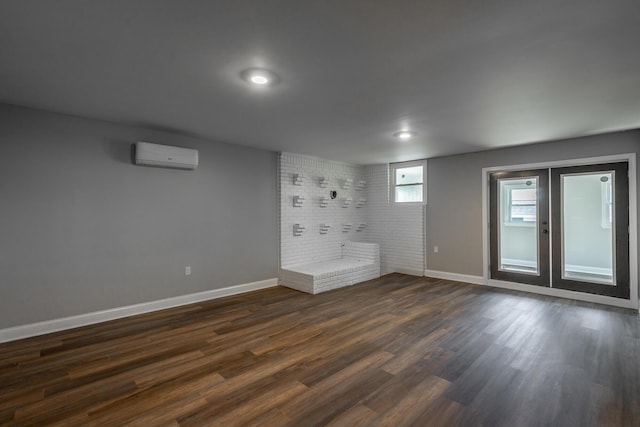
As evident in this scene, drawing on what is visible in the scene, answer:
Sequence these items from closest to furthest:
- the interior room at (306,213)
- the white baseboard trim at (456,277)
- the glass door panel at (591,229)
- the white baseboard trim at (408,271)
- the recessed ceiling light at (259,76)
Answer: the interior room at (306,213)
the recessed ceiling light at (259,76)
the glass door panel at (591,229)
the white baseboard trim at (456,277)
the white baseboard trim at (408,271)

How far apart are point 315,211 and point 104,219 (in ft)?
11.6

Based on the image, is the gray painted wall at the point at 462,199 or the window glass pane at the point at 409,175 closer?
the gray painted wall at the point at 462,199

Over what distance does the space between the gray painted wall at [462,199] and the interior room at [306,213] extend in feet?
0.14

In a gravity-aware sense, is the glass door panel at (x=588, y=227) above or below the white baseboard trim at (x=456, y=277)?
above

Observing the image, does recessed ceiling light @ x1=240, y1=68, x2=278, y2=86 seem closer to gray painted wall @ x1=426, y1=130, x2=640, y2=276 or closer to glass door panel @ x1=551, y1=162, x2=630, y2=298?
gray painted wall @ x1=426, y1=130, x2=640, y2=276

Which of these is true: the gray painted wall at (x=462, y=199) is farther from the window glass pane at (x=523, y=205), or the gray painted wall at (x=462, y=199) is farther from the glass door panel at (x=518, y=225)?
the window glass pane at (x=523, y=205)

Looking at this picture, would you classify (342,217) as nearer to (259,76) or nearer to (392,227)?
(392,227)

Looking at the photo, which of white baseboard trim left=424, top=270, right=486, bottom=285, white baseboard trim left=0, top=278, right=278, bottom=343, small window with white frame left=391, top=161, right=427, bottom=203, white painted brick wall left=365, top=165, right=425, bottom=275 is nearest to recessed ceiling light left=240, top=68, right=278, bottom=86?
white baseboard trim left=0, top=278, right=278, bottom=343

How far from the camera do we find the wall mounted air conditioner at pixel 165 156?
374cm

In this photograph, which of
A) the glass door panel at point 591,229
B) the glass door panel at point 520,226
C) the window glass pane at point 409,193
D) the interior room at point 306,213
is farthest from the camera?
the window glass pane at point 409,193

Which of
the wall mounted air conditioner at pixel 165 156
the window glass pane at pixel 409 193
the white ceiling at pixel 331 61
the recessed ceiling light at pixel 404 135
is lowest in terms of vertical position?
the window glass pane at pixel 409 193

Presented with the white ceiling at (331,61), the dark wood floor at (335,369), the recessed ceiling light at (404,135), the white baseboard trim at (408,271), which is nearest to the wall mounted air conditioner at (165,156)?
the white ceiling at (331,61)

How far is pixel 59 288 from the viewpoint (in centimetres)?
335

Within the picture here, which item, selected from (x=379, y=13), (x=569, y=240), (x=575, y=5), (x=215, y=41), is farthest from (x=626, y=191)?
(x=215, y=41)
